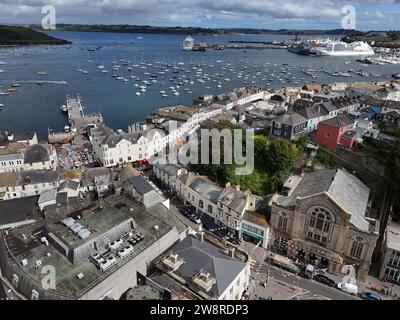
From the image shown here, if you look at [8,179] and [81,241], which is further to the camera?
[8,179]

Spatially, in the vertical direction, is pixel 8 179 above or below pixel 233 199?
below

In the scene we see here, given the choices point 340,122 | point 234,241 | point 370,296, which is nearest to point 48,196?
point 234,241

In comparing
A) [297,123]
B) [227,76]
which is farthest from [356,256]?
[227,76]

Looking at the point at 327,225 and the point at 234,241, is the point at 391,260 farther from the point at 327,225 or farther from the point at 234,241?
the point at 234,241

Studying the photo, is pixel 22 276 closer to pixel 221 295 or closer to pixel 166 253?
pixel 166 253

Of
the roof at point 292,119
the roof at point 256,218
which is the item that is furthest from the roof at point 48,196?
the roof at point 292,119

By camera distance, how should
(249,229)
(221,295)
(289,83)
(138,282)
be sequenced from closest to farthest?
(221,295) → (138,282) → (249,229) → (289,83)

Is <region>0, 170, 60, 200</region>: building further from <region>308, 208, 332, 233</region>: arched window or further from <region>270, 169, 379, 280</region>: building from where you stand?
<region>308, 208, 332, 233</region>: arched window
